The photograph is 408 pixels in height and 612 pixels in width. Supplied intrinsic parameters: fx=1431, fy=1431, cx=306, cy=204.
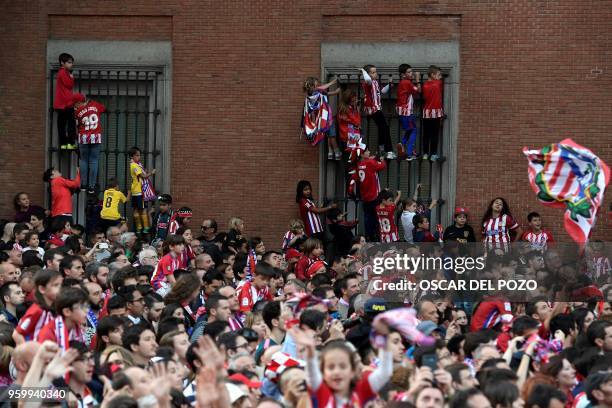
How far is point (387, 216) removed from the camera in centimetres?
2455

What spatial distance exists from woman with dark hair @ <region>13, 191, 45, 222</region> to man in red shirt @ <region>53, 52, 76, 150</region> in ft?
4.08

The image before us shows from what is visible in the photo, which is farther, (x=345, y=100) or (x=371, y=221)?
(x=345, y=100)

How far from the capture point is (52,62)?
26.0m

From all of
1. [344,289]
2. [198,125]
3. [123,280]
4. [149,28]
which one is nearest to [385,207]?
[198,125]

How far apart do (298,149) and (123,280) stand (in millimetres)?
10106

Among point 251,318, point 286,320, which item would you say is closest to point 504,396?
point 286,320

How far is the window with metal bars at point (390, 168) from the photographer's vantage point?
25766 mm

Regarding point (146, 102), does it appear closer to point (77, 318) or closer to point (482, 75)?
point (482, 75)

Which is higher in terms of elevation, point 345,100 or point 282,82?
point 282,82

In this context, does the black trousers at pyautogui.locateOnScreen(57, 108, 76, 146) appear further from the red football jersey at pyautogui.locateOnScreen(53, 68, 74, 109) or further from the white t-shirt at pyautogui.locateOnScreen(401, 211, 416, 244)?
the white t-shirt at pyautogui.locateOnScreen(401, 211, 416, 244)

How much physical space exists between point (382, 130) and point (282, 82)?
200 centimetres

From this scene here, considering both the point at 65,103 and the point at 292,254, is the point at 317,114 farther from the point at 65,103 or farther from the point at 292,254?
the point at 65,103

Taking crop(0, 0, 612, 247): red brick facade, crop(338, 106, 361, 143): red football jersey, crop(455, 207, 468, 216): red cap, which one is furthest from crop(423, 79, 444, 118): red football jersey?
crop(455, 207, 468, 216): red cap

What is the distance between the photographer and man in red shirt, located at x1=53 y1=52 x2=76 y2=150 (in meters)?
25.3
